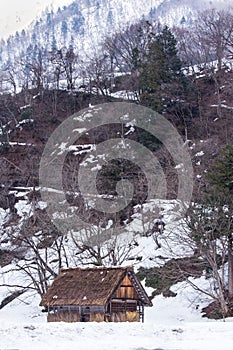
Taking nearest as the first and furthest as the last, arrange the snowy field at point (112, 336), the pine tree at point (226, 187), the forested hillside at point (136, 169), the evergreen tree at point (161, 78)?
the snowy field at point (112, 336), the pine tree at point (226, 187), the forested hillside at point (136, 169), the evergreen tree at point (161, 78)

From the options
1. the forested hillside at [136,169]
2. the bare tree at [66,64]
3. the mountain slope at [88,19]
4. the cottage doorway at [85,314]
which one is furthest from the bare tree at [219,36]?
the mountain slope at [88,19]

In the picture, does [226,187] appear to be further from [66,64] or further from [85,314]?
[66,64]

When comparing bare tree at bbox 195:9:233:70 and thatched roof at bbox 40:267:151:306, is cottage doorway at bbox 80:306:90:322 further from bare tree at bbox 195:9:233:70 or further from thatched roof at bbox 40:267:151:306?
bare tree at bbox 195:9:233:70

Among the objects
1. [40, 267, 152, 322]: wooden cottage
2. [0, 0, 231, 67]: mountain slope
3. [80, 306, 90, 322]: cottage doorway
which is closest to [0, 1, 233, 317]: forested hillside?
[40, 267, 152, 322]: wooden cottage

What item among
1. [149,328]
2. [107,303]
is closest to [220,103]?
[107,303]

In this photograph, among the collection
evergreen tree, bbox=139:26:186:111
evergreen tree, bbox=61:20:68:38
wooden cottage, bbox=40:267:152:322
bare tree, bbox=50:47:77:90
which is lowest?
wooden cottage, bbox=40:267:152:322

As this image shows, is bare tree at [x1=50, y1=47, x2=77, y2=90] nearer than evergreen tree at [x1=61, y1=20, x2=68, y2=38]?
Yes

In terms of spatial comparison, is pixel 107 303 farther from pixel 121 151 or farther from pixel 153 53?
pixel 153 53

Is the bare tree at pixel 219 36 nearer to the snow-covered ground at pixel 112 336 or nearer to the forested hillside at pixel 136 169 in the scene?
the forested hillside at pixel 136 169
